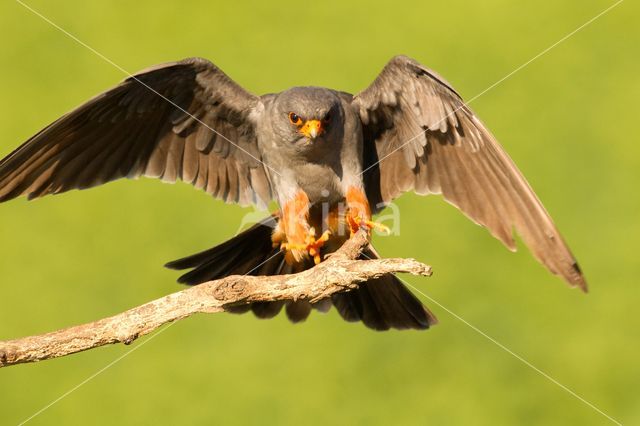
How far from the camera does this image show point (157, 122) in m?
6.57

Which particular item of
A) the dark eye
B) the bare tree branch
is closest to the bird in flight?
the dark eye

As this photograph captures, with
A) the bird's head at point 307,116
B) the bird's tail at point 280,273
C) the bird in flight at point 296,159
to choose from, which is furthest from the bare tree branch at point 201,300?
the bird's tail at point 280,273

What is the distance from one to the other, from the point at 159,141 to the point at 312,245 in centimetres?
140

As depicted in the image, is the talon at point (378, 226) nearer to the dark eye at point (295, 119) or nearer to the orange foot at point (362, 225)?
the orange foot at point (362, 225)

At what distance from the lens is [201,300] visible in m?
5.03

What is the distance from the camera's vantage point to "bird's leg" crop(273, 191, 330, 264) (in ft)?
20.6

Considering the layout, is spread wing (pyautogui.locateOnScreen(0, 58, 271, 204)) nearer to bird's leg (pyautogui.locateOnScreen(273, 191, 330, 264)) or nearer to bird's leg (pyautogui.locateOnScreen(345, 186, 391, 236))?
bird's leg (pyautogui.locateOnScreen(273, 191, 330, 264))

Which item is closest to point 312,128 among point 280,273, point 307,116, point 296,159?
point 307,116

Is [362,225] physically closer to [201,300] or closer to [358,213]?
[358,213]

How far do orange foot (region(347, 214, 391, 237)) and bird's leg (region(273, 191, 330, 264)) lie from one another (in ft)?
0.67

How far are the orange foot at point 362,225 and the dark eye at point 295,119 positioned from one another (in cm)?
74

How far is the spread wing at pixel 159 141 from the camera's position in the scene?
6098 mm

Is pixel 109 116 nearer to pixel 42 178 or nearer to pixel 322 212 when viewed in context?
pixel 42 178

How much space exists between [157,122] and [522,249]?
16.0 ft
